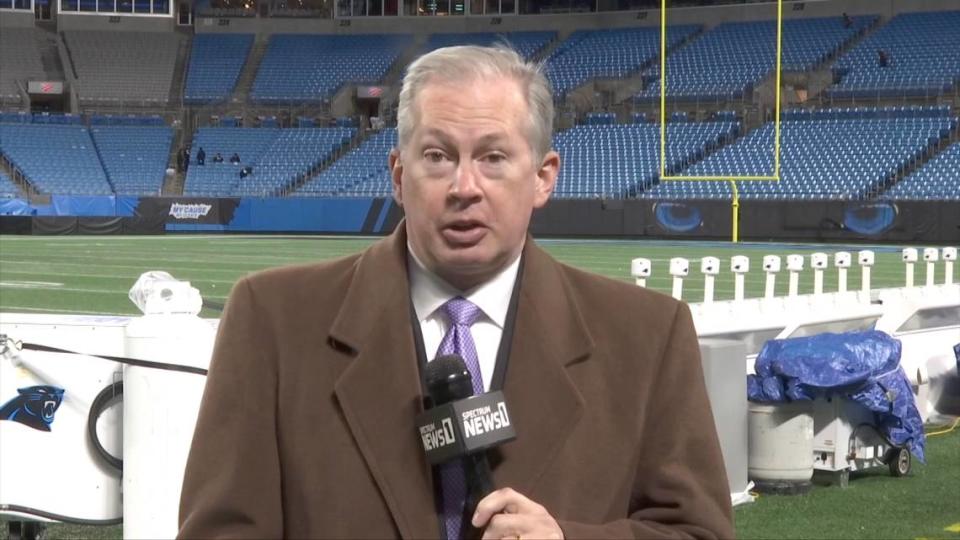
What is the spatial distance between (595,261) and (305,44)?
87.9 ft

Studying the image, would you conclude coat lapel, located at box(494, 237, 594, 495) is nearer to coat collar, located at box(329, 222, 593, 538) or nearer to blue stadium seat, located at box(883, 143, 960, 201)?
coat collar, located at box(329, 222, 593, 538)

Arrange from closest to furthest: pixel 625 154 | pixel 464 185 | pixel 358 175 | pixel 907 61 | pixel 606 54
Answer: pixel 464 185 → pixel 907 61 → pixel 625 154 → pixel 358 175 → pixel 606 54

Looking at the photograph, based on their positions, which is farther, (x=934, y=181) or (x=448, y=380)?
(x=934, y=181)

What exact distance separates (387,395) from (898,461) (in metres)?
5.36

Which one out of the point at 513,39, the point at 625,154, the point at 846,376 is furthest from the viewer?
the point at 513,39

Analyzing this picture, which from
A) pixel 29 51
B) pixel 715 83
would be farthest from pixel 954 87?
pixel 29 51

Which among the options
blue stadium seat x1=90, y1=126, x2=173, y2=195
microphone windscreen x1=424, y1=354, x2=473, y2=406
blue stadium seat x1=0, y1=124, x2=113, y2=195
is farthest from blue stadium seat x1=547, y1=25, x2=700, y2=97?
microphone windscreen x1=424, y1=354, x2=473, y2=406

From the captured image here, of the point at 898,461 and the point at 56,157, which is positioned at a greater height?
the point at 56,157

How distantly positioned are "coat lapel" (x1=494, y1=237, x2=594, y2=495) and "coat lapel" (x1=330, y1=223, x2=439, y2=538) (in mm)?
115

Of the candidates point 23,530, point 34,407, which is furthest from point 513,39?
point 34,407

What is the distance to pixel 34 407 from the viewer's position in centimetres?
396

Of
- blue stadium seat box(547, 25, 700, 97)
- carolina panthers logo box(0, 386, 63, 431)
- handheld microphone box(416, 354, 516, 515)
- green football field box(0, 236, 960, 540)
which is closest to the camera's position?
handheld microphone box(416, 354, 516, 515)

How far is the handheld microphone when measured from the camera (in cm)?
187

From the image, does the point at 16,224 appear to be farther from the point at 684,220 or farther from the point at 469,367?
the point at 469,367
